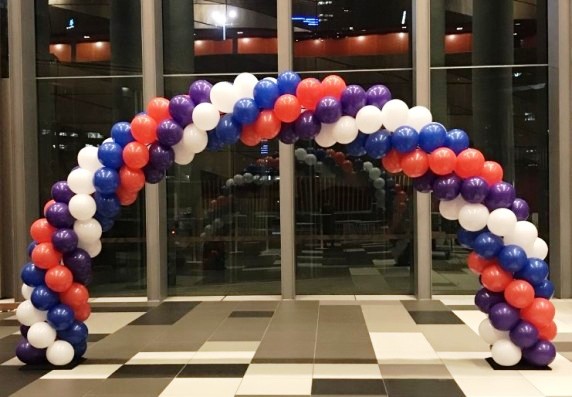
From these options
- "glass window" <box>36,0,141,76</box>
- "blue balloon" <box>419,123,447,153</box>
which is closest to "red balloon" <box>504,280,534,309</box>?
"blue balloon" <box>419,123,447,153</box>

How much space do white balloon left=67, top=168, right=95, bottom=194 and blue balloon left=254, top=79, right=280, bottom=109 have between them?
1690 mm

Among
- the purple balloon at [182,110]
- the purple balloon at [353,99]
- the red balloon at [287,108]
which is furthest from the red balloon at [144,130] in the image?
the purple balloon at [353,99]

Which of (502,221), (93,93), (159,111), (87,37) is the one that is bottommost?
(502,221)

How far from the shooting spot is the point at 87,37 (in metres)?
9.91

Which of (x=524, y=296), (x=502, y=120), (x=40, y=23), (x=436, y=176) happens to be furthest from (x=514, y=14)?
(x=40, y=23)

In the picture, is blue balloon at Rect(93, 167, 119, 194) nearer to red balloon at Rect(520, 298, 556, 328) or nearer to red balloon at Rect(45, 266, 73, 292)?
red balloon at Rect(45, 266, 73, 292)

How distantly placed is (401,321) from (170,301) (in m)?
3.58

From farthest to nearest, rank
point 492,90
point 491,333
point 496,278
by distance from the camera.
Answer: point 492,90
point 491,333
point 496,278

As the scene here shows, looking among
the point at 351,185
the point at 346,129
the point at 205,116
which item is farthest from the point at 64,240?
the point at 351,185

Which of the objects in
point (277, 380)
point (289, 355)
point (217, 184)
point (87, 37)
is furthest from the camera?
point (87, 37)

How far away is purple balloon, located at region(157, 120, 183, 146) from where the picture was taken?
573 cm

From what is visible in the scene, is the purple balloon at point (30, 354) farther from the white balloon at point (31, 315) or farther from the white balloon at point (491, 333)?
the white balloon at point (491, 333)

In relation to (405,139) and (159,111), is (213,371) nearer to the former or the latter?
(159,111)

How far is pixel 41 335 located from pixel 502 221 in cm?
420
